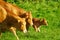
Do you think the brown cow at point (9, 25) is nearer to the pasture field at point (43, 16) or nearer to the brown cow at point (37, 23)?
the pasture field at point (43, 16)

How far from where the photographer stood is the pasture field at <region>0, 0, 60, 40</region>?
13.4m

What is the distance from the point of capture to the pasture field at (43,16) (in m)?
13.4

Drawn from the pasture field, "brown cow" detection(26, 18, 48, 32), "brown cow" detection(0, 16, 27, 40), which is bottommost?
the pasture field

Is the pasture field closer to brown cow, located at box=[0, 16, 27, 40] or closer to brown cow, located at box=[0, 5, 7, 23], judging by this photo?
brown cow, located at box=[0, 16, 27, 40]

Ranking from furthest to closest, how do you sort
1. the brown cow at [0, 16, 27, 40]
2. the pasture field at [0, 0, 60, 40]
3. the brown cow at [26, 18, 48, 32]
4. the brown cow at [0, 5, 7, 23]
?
the brown cow at [26, 18, 48, 32], the pasture field at [0, 0, 60, 40], the brown cow at [0, 5, 7, 23], the brown cow at [0, 16, 27, 40]

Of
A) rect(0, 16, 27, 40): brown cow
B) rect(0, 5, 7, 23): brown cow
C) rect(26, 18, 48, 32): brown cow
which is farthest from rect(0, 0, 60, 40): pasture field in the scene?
rect(0, 5, 7, 23): brown cow

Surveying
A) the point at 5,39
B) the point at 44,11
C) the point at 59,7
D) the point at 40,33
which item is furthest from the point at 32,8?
the point at 5,39

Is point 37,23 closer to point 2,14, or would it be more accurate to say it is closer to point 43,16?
point 43,16

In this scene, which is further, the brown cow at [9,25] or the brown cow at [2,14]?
the brown cow at [2,14]

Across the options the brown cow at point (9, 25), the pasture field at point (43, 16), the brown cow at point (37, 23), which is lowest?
the pasture field at point (43, 16)

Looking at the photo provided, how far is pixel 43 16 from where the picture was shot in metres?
16.1

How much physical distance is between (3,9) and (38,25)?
7.64ft

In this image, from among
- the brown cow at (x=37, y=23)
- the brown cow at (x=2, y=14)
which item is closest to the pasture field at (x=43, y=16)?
the brown cow at (x=37, y=23)

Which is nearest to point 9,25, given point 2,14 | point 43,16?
point 2,14
